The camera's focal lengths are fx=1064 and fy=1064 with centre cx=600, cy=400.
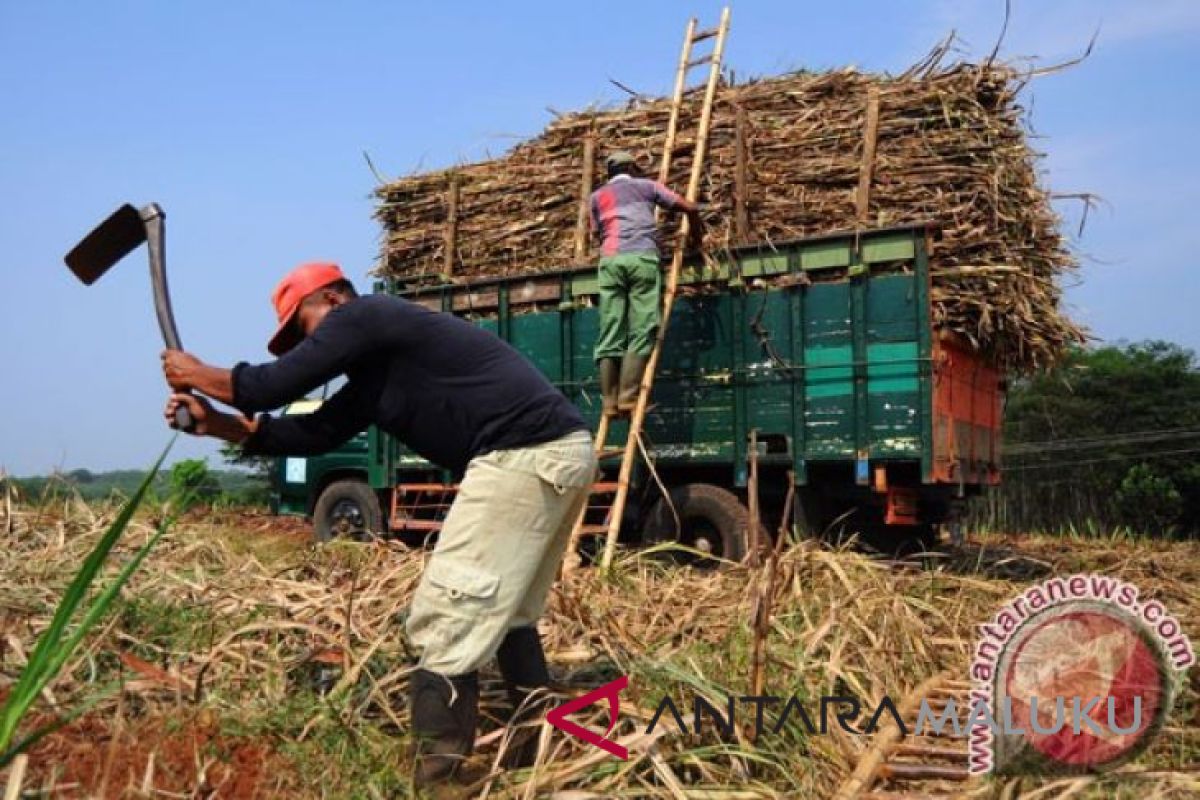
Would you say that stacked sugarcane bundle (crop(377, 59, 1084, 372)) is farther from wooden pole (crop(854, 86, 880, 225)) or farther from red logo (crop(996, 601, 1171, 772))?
red logo (crop(996, 601, 1171, 772))

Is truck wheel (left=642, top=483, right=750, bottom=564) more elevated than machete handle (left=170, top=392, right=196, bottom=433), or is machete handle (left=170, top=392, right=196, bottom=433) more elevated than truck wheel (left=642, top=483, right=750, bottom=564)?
machete handle (left=170, top=392, right=196, bottom=433)

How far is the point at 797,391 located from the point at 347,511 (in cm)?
435

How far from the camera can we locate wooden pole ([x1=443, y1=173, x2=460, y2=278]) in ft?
30.1

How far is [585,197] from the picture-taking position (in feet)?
28.3

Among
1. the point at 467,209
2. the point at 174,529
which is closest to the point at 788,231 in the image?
the point at 467,209

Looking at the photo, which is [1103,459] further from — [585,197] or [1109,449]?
[585,197]

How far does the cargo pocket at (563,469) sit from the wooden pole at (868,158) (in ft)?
15.2

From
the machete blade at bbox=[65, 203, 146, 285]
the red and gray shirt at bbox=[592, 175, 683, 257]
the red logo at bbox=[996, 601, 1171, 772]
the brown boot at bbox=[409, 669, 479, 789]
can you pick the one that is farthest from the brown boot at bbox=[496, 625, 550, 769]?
the red and gray shirt at bbox=[592, 175, 683, 257]

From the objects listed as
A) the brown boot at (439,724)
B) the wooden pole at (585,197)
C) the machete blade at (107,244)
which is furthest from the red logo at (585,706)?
the wooden pole at (585,197)

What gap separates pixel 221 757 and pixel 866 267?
5.25 meters

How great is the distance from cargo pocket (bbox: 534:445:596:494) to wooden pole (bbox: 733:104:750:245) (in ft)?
15.1

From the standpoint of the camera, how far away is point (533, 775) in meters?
2.96

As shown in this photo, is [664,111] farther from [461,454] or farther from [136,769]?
[136,769]

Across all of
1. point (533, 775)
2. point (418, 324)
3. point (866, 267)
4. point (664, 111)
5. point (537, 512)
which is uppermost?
point (664, 111)
